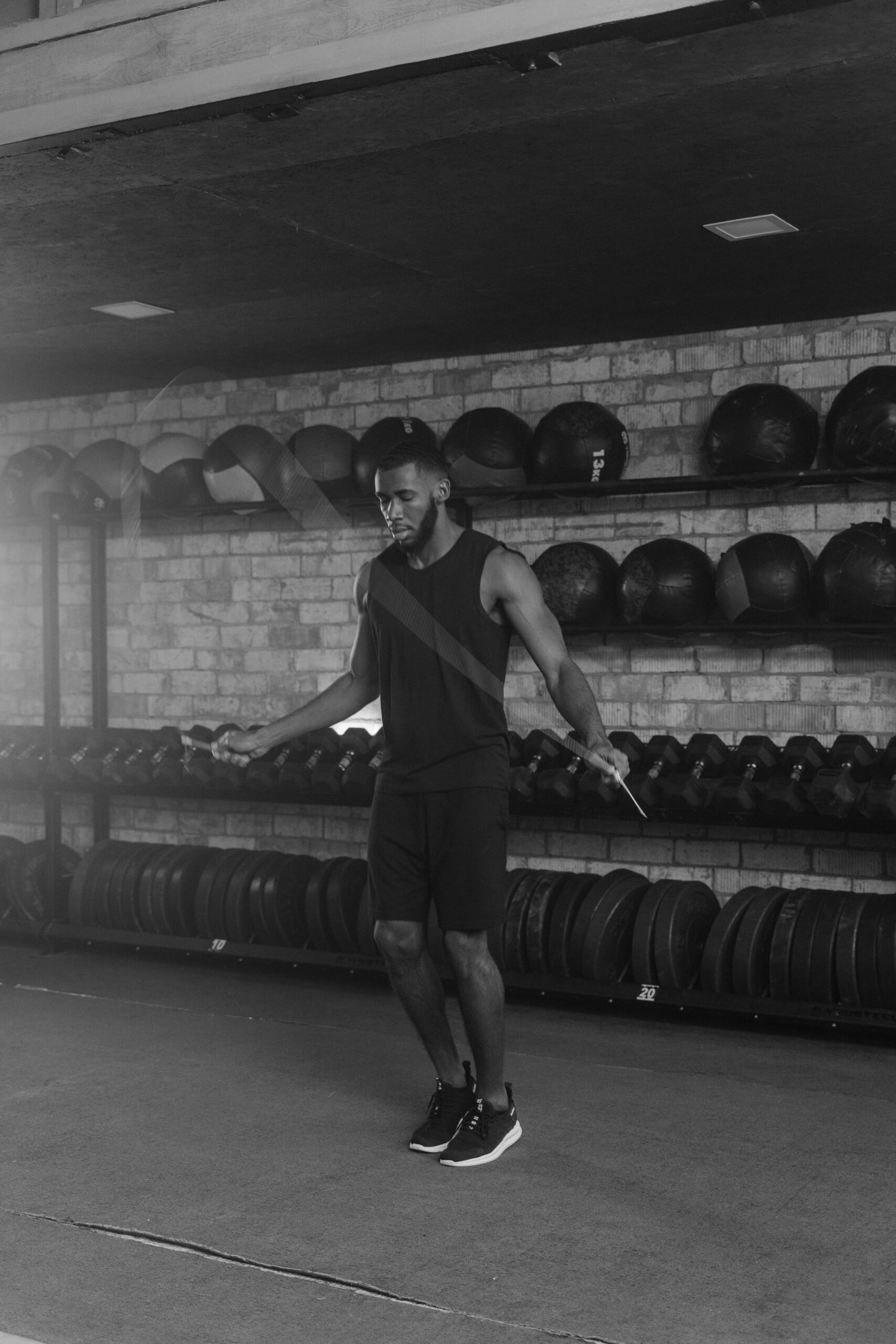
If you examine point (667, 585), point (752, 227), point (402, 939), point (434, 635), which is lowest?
point (402, 939)

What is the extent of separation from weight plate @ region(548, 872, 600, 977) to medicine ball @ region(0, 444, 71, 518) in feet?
8.64

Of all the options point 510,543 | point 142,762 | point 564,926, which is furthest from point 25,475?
point 564,926

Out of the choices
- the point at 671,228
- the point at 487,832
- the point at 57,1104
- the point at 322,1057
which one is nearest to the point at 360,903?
the point at 322,1057

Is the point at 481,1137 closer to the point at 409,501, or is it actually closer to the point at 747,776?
the point at 409,501

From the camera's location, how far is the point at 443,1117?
303cm

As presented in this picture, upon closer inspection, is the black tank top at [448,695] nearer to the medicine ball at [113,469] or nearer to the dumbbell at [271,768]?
the dumbbell at [271,768]

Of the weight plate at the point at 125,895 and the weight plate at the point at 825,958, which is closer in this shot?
the weight plate at the point at 825,958

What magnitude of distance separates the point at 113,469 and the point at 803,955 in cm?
310

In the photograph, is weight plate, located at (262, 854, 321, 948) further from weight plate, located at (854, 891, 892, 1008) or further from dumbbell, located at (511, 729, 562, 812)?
weight plate, located at (854, 891, 892, 1008)

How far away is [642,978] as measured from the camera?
4.07m

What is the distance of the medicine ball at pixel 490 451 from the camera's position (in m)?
4.53

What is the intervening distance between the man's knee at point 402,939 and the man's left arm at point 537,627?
1.78ft

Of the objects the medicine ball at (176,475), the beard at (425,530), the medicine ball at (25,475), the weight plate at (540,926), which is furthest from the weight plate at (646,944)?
the medicine ball at (25,475)

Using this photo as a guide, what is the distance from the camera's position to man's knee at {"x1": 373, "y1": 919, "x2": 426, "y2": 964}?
9.62ft
